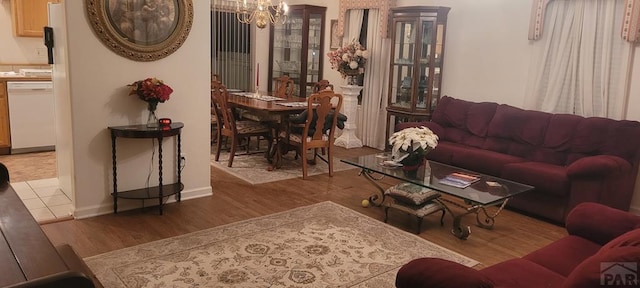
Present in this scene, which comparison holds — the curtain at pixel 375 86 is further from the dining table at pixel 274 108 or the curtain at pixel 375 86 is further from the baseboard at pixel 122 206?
the baseboard at pixel 122 206

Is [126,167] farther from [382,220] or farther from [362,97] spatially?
[362,97]

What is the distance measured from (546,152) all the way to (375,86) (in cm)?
282

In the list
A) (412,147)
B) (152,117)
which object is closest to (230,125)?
(152,117)

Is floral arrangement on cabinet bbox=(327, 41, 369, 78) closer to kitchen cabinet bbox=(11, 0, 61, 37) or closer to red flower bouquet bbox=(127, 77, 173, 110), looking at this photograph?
red flower bouquet bbox=(127, 77, 173, 110)

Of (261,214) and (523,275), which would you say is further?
(261,214)

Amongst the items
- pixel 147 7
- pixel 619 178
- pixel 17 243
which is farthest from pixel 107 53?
pixel 619 178

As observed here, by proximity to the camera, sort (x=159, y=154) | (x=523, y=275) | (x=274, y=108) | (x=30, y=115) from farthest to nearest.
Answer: (x=30, y=115)
(x=274, y=108)
(x=159, y=154)
(x=523, y=275)

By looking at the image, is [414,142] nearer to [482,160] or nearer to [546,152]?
[482,160]

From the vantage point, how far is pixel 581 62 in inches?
187

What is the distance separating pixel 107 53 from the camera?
3.79 m

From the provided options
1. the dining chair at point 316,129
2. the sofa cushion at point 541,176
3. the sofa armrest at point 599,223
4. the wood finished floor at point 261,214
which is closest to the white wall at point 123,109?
the wood finished floor at point 261,214

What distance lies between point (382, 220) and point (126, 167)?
217cm

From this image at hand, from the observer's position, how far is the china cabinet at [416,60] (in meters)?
5.92

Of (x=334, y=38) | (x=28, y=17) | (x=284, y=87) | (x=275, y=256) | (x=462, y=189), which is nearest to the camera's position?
(x=275, y=256)
